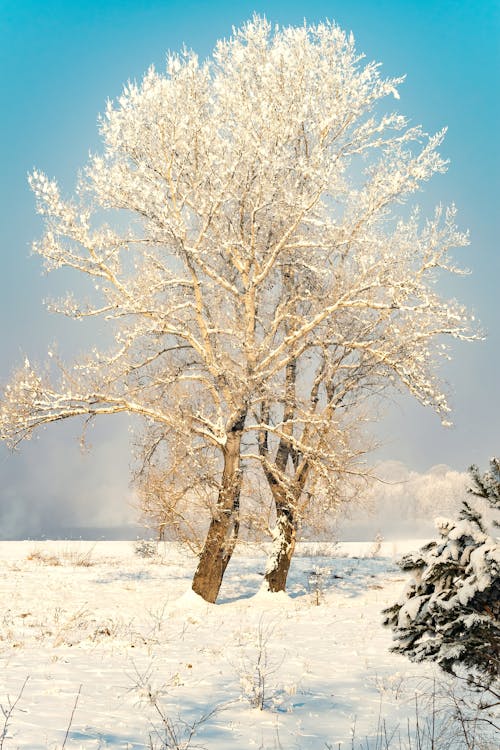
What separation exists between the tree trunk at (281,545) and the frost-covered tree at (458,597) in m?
9.51

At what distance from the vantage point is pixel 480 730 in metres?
5.94

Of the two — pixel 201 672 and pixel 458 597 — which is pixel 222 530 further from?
pixel 458 597

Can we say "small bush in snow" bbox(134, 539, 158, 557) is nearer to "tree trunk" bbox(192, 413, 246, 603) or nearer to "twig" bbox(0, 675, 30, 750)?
"tree trunk" bbox(192, 413, 246, 603)

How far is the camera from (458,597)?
4902 mm

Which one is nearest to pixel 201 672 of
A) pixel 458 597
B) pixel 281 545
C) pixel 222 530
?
pixel 458 597

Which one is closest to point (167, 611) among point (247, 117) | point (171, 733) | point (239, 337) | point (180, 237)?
point (239, 337)

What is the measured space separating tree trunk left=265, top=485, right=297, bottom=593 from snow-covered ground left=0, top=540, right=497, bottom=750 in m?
0.40

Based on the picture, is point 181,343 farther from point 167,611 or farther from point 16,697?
point 16,697

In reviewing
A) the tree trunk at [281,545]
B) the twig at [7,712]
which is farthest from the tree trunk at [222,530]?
the twig at [7,712]

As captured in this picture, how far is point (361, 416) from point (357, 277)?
11.1ft

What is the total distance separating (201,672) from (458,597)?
3285 millimetres

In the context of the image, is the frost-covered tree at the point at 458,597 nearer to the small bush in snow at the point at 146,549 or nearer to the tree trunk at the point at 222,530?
the tree trunk at the point at 222,530

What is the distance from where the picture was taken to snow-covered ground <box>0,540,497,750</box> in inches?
190

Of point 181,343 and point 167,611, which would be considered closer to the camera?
point 167,611
